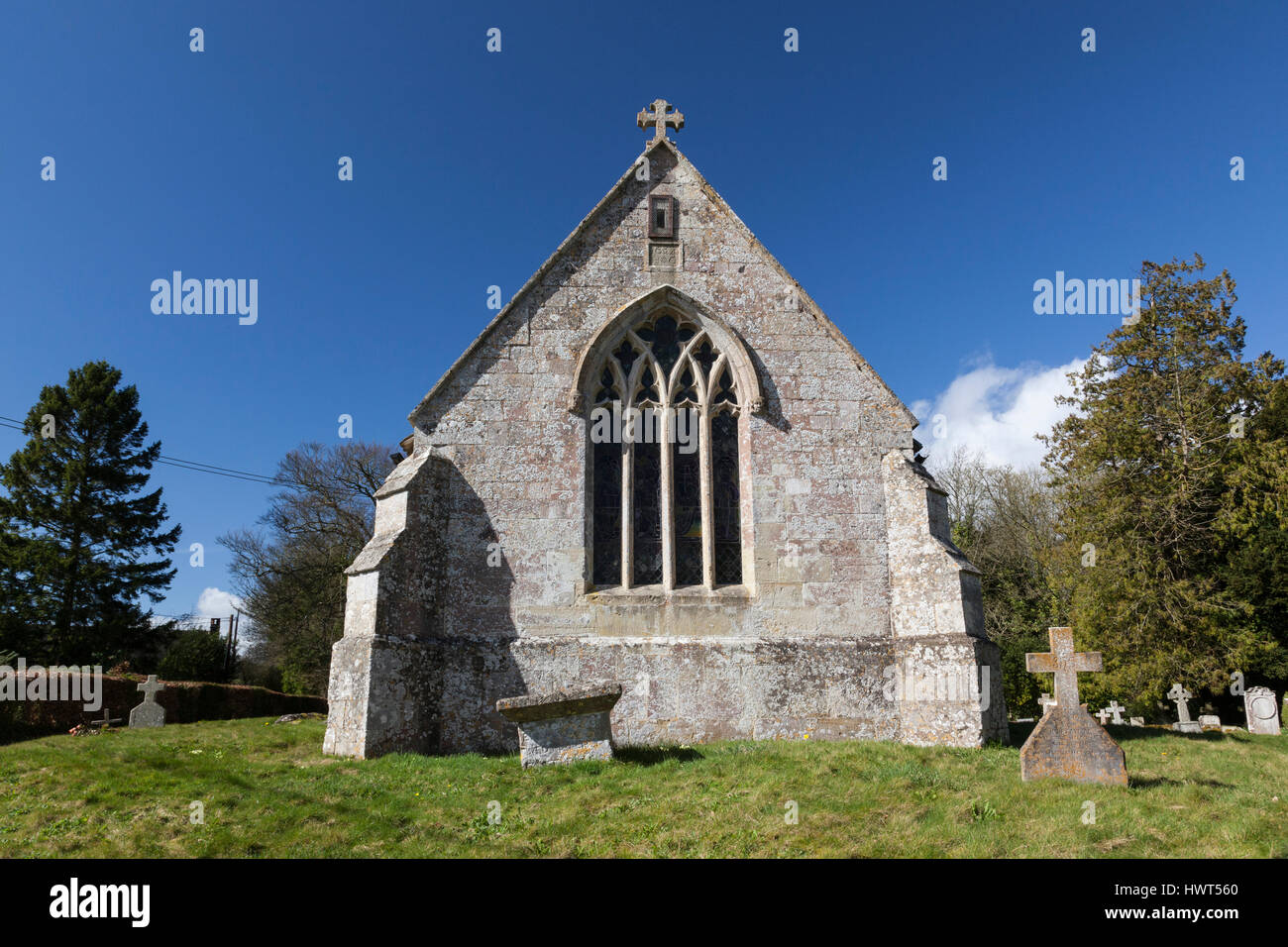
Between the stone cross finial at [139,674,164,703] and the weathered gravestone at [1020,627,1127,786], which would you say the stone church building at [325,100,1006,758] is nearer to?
the weathered gravestone at [1020,627,1127,786]

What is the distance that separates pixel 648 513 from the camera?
11258 millimetres

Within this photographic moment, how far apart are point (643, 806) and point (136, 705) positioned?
45.2ft

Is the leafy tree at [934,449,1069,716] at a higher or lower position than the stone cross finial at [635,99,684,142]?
lower

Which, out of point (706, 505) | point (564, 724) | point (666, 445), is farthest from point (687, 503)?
point (564, 724)

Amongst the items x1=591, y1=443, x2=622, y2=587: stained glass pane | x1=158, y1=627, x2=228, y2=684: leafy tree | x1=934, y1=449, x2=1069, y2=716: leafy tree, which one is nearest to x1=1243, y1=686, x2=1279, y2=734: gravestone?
x1=934, y1=449, x2=1069, y2=716: leafy tree

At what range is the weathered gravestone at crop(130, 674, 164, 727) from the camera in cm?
1488

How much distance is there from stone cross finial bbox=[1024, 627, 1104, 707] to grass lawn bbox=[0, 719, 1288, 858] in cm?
99

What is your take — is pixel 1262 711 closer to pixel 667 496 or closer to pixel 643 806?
pixel 667 496

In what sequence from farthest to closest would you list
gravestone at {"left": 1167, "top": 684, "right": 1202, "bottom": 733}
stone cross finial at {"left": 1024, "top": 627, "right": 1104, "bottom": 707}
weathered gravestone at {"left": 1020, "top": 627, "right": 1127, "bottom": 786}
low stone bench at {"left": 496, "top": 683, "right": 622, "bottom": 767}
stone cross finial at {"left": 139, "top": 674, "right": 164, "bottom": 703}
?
gravestone at {"left": 1167, "top": 684, "right": 1202, "bottom": 733}, stone cross finial at {"left": 139, "top": 674, "right": 164, "bottom": 703}, low stone bench at {"left": 496, "top": 683, "right": 622, "bottom": 767}, stone cross finial at {"left": 1024, "top": 627, "right": 1104, "bottom": 707}, weathered gravestone at {"left": 1020, "top": 627, "right": 1127, "bottom": 786}

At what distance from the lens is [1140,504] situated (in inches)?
797

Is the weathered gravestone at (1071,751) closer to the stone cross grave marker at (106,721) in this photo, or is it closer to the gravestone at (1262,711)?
the gravestone at (1262,711)

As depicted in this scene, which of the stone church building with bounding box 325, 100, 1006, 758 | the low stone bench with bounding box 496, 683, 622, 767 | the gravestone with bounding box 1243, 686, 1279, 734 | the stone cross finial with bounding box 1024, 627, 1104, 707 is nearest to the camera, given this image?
the stone cross finial with bounding box 1024, 627, 1104, 707
